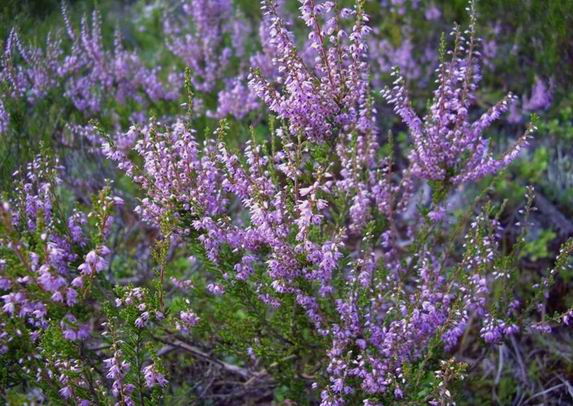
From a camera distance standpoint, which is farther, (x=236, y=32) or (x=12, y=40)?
(x=236, y=32)

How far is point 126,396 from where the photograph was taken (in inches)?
94.3

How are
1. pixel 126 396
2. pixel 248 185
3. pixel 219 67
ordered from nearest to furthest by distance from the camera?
pixel 126 396
pixel 248 185
pixel 219 67

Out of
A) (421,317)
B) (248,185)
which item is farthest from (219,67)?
(421,317)

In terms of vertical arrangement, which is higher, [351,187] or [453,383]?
[351,187]

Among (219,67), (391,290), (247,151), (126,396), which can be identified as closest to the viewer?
(126,396)

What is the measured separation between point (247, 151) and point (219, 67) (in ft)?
9.37

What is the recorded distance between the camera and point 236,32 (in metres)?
5.82

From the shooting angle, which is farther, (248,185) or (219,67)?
(219,67)

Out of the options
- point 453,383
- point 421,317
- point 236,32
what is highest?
point 236,32

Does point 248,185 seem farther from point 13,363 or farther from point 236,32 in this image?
point 236,32

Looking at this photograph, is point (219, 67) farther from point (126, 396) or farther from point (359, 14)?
point (126, 396)

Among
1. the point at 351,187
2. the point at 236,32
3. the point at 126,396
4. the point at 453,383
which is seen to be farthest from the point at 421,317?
the point at 236,32

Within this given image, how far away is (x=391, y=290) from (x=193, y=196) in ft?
3.71

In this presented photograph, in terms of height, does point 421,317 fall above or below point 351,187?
below
